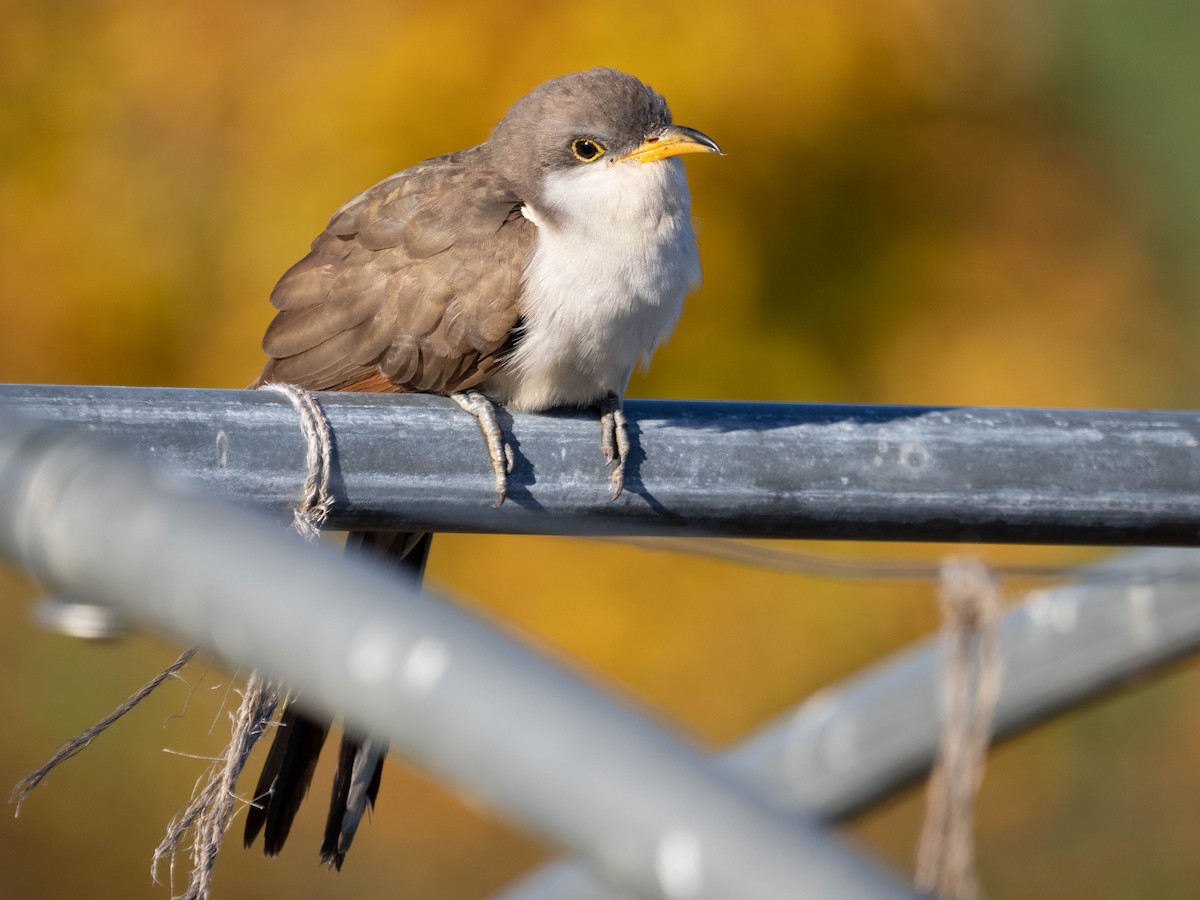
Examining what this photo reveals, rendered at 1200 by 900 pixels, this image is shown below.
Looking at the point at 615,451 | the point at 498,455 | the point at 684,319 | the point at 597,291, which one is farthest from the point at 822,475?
the point at 684,319

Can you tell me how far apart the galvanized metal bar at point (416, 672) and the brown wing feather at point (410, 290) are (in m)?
1.87

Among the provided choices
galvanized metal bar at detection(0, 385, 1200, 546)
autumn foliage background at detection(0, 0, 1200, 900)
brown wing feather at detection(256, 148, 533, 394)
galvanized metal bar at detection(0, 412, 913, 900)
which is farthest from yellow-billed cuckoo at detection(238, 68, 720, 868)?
autumn foliage background at detection(0, 0, 1200, 900)

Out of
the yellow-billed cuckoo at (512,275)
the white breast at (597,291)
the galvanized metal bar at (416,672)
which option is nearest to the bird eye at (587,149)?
the yellow-billed cuckoo at (512,275)

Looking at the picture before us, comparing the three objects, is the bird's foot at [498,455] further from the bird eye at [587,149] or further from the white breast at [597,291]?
the bird eye at [587,149]

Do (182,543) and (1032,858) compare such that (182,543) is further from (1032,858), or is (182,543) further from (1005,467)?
(1032,858)

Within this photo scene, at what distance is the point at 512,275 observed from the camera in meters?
3.04

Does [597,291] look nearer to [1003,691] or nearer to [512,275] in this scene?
[512,275]

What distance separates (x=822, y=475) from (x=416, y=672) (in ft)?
3.65

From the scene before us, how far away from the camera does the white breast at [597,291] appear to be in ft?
9.84

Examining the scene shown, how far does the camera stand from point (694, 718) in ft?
23.1

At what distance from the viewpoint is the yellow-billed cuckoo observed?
3018mm

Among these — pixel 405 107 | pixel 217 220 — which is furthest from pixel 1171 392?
pixel 217 220

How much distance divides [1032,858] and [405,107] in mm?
4661

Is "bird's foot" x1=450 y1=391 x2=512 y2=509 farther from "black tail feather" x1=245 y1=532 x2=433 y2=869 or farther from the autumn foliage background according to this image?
the autumn foliage background
